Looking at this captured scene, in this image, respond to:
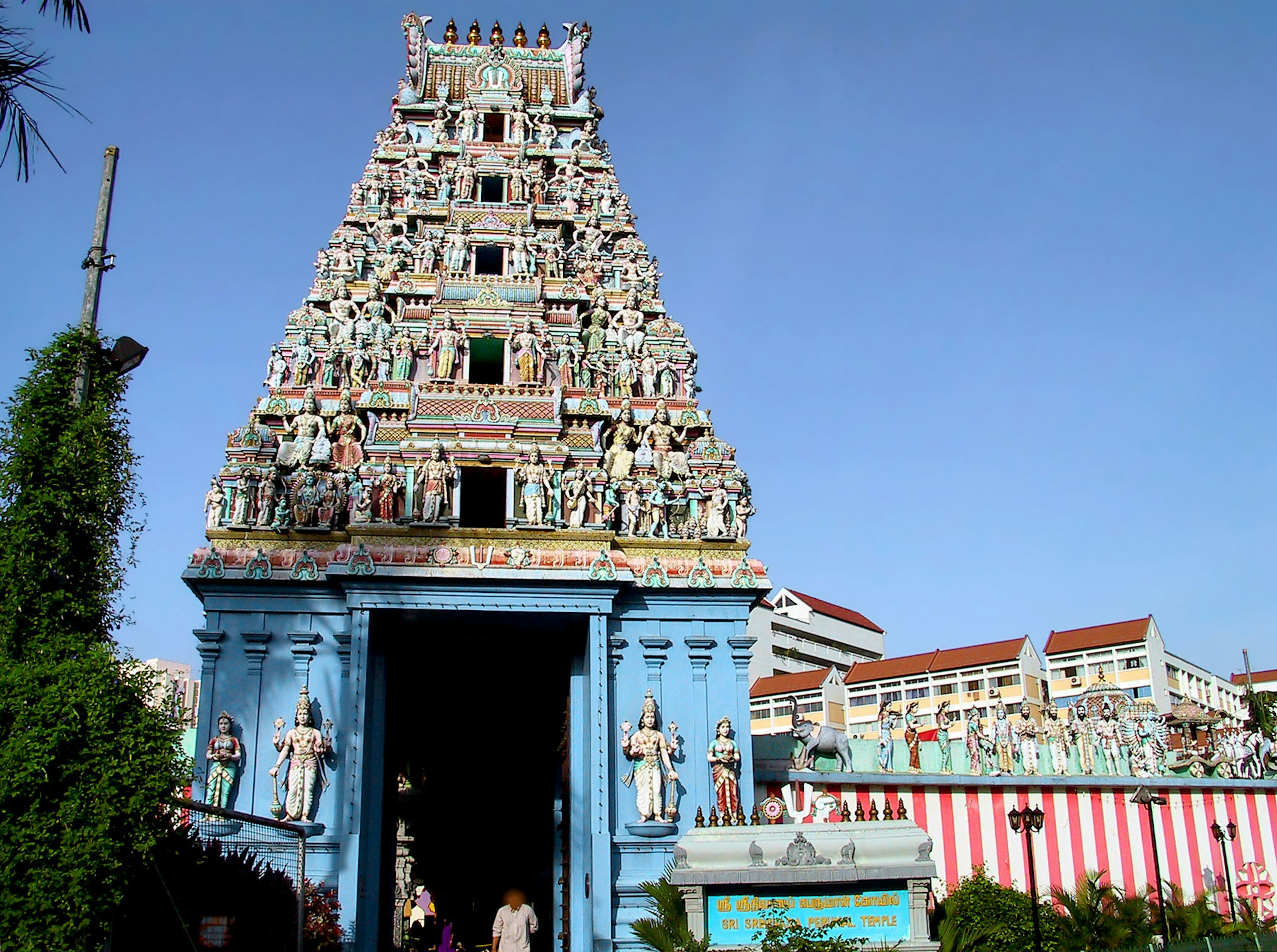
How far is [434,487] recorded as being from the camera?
18781 millimetres

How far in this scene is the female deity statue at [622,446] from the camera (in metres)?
20.2

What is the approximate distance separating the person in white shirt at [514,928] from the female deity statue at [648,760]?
113 inches

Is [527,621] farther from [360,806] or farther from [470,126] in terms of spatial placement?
[470,126]

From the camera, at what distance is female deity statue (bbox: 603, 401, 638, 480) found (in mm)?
20234

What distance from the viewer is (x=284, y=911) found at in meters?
13.2

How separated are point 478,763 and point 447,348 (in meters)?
12.3

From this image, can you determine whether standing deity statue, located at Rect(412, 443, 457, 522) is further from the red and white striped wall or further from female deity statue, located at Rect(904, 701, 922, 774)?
female deity statue, located at Rect(904, 701, 922, 774)

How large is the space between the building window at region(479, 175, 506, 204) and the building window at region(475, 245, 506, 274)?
1690 millimetres

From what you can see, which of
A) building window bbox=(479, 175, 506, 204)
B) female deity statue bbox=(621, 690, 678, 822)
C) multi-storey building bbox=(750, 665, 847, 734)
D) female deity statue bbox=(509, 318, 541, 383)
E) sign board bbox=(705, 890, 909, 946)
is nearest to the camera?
sign board bbox=(705, 890, 909, 946)

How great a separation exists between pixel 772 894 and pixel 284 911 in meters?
5.44

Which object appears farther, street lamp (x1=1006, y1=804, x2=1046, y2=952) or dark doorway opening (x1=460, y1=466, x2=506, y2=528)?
dark doorway opening (x1=460, y1=466, x2=506, y2=528)

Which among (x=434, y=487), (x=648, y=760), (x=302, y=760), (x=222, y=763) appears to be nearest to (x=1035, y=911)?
(x=648, y=760)

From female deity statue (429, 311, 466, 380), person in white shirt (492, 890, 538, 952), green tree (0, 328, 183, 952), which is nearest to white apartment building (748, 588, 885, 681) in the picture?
female deity statue (429, 311, 466, 380)

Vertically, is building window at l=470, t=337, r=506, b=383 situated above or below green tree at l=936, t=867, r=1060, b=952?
above
